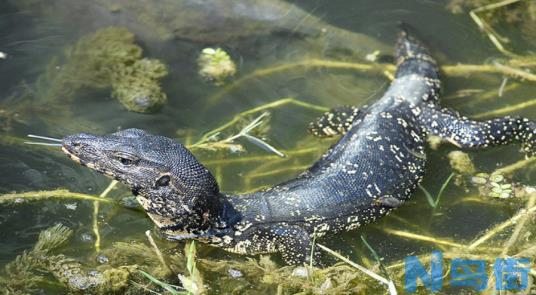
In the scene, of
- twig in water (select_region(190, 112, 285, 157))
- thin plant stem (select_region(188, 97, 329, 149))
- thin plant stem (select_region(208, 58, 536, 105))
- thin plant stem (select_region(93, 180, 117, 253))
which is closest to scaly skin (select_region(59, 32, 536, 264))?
thin plant stem (select_region(188, 97, 329, 149))

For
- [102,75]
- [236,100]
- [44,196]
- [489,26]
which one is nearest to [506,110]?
[489,26]

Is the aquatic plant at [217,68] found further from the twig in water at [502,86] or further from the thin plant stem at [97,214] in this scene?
the twig in water at [502,86]

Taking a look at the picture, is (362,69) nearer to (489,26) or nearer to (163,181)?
(489,26)

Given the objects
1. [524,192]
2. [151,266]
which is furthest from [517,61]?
[151,266]

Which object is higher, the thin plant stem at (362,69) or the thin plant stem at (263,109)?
the thin plant stem at (362,69)

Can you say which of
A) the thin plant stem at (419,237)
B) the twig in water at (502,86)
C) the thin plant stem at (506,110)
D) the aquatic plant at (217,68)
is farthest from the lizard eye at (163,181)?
the twig in water at (502,86)

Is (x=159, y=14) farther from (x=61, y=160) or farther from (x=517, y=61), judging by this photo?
(x=517, y=61)

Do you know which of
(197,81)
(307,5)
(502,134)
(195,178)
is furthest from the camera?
(307,5)
